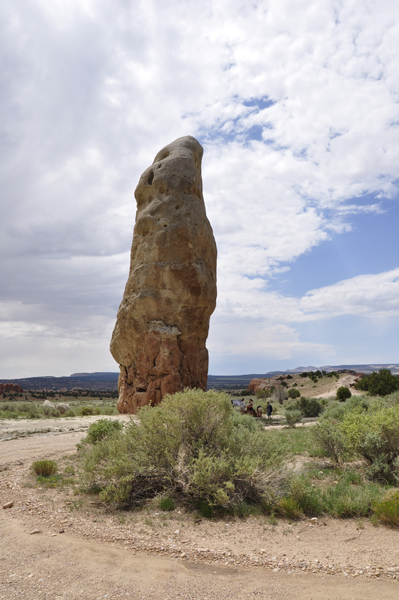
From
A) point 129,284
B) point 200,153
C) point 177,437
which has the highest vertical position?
point 200,153

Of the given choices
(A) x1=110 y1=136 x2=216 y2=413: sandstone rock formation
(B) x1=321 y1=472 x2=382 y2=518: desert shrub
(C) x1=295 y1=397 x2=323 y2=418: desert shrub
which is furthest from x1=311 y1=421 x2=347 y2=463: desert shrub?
(C) x1=295 y1=397 x2=323 y2=418: desert shrub

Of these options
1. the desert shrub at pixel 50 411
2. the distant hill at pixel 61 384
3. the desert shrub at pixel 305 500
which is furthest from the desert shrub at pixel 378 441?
the distant hill at pixel 61 384

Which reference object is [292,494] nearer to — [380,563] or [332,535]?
[332,535]

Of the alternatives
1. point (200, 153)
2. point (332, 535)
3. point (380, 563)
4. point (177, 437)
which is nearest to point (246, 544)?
point (332, 535)

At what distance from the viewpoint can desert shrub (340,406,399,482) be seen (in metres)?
6.25

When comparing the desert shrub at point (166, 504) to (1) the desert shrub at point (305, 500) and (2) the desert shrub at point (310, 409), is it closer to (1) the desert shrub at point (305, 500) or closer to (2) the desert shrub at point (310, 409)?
(1) the desert shrub at point (305, 500)

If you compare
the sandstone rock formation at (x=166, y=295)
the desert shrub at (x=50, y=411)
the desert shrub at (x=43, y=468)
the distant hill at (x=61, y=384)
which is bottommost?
the distant hill at (x=61, y=384)

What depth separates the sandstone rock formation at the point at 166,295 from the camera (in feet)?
49.2

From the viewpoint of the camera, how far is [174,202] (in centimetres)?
1573

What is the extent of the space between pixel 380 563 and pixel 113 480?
3.48 metres

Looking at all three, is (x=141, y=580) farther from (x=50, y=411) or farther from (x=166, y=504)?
(x=50, y=411)

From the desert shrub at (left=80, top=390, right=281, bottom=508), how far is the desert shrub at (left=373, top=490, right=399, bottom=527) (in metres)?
1.37

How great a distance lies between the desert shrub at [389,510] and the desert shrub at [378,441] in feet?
4.79

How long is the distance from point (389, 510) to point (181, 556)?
2549 mm
